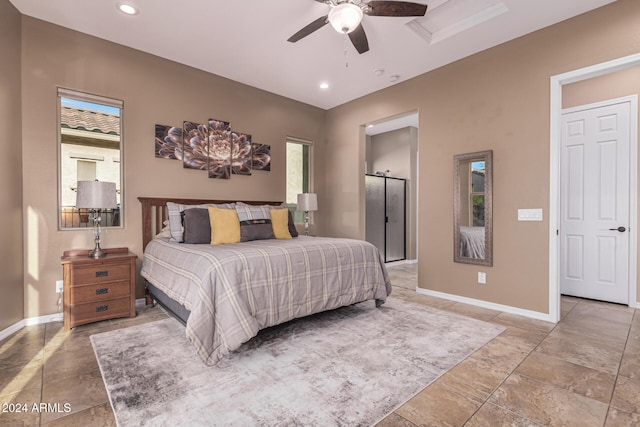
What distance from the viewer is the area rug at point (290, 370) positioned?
5.35ft

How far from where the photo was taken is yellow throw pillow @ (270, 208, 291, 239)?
380 centimetres

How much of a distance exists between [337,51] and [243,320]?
309 centimetres

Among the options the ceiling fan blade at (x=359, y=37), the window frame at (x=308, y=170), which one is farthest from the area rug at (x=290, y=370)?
the ceiling fan blade at (x=359, y=37)

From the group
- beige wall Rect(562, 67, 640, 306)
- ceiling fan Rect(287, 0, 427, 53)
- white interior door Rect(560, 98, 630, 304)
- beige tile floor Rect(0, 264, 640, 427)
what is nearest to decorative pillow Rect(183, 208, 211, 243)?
beige tile floor Rect(0, 264, 640, 427)

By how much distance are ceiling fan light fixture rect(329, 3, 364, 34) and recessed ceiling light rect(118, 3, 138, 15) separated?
1899mm

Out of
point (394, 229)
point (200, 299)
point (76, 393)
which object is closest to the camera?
point (76, 393)

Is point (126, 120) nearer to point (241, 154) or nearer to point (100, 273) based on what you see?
point (241, 154)

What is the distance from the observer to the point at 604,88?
375cm

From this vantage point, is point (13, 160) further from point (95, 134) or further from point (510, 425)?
point (510, 425)

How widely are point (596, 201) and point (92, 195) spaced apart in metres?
5.63

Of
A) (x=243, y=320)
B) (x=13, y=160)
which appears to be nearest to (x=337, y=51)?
(x=243, y=320)

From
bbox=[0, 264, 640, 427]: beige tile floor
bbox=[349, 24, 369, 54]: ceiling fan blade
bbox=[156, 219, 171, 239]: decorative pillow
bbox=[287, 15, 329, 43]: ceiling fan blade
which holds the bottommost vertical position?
bbox=[0, 264, 640, 427]: beige tile floor

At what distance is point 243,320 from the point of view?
7.12 feet

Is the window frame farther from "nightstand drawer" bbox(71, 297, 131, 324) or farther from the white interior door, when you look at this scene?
the white interior door
